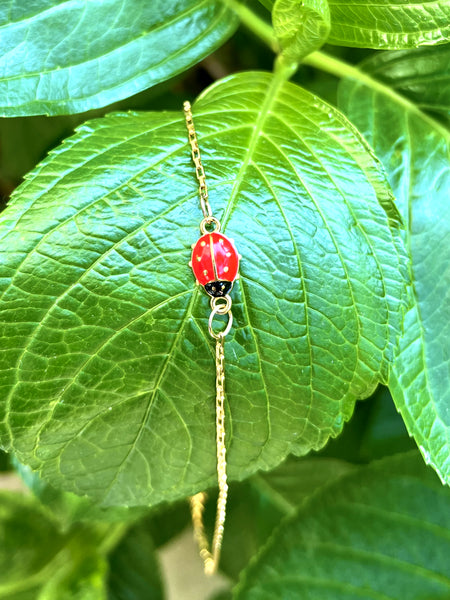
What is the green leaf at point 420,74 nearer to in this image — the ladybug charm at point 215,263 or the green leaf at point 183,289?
the green leaf at point 183,289

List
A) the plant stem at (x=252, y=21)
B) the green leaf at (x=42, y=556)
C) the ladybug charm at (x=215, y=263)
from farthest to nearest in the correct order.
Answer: the green leaf at (x=42, y=556), the plant stem at (x=252, y=21), the ladybug charm at (x=215, y=263)

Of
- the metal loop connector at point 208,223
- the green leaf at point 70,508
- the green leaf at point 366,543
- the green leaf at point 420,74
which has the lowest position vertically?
the green leaf at point 366,543

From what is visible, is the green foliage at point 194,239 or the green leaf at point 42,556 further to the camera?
the green leaf at point 42,556

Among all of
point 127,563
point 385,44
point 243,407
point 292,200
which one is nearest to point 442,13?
point 385,44

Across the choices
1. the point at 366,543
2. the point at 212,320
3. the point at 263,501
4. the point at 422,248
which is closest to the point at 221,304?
the point at 212,320

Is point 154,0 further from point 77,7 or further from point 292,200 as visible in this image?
point 292,200

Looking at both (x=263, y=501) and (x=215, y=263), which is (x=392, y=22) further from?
(x=263, y=501)

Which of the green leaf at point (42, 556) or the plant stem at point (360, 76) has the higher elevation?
the plant stem at point (360, 76)

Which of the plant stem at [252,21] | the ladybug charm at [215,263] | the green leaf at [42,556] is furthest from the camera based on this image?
the green leaf at [42,556]

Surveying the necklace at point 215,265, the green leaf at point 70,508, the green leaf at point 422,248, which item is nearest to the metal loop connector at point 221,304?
the necklace at point 215,265
